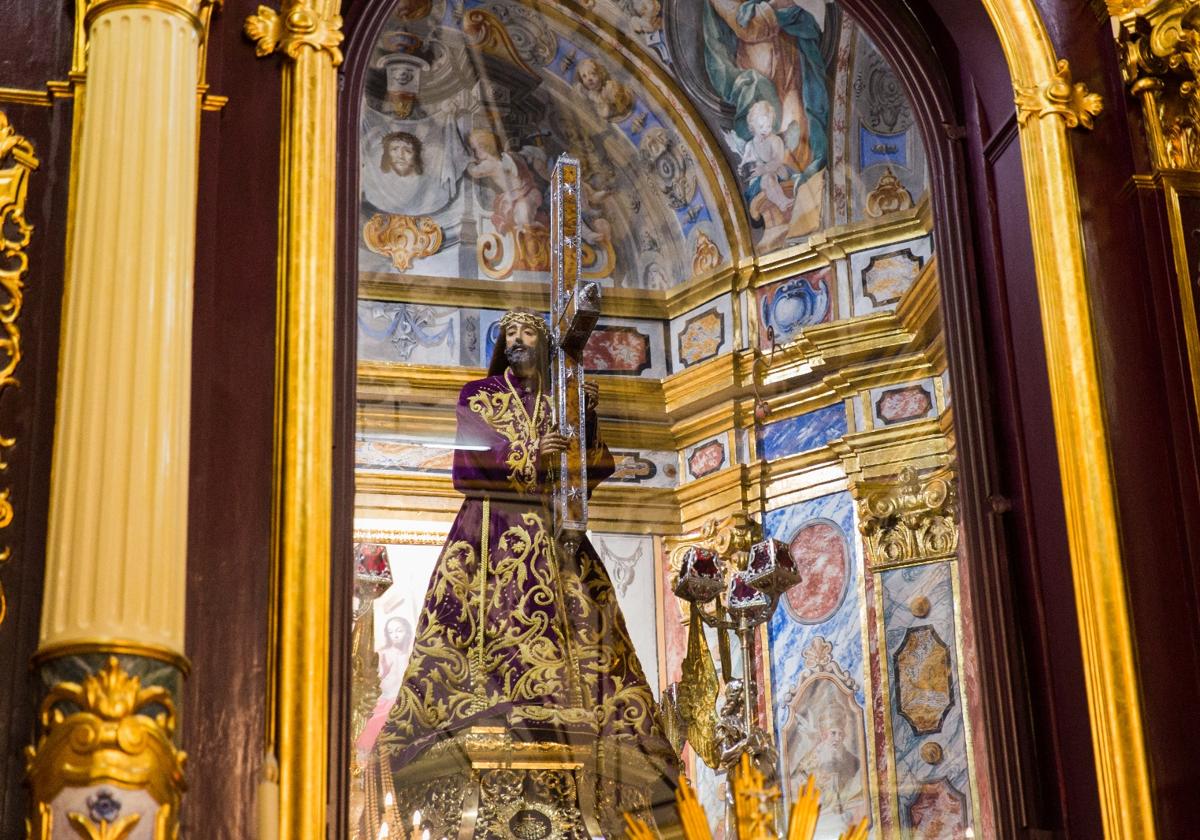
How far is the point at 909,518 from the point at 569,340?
1.27m

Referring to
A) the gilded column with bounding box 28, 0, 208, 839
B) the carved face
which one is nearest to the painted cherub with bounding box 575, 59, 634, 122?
the carved face

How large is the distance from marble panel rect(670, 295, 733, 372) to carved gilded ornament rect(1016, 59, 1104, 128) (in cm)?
148

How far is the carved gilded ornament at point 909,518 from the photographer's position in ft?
21.1

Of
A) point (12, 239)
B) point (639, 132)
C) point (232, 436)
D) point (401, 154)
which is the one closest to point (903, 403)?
point (639, 132)

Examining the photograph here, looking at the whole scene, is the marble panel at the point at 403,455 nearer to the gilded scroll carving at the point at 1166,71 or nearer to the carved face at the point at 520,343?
the carved face at the point at 520,343

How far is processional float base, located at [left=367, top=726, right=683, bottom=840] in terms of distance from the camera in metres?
5.60

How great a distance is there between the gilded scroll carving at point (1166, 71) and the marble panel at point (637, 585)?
2.07 m

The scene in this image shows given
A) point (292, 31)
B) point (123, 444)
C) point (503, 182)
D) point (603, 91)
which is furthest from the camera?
point (603, 91)

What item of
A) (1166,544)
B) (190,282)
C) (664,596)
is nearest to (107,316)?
(190,282)

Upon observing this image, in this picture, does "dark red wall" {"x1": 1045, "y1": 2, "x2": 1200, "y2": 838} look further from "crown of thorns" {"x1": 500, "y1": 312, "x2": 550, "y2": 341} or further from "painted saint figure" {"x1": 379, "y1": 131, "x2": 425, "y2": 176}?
"painted saint figure" {"x1": 379, "y1": 131, "x2": 425, "y2": 176}

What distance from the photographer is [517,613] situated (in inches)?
240

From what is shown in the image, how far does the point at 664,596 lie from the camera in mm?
6520

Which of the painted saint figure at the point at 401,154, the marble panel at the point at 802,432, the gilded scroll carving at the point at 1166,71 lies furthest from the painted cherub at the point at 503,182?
the gilded scroll carving at the point at 1166,71

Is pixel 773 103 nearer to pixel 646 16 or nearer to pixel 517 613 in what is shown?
pixel 646 16
